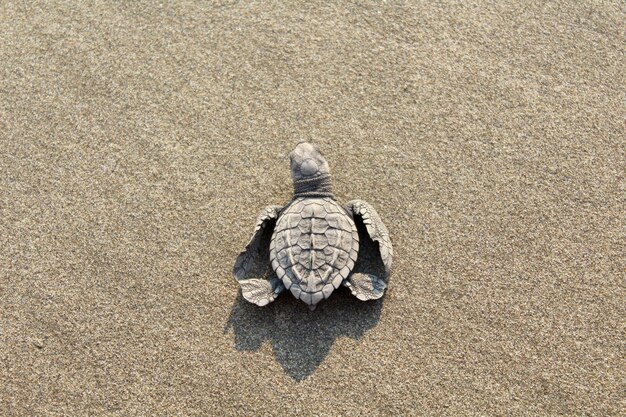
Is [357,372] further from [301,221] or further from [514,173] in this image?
[514,173]

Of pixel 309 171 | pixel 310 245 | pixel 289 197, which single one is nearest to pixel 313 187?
pixel 309 171

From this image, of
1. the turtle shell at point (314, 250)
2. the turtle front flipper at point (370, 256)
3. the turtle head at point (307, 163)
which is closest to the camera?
the turtle shell at point (314, 250)

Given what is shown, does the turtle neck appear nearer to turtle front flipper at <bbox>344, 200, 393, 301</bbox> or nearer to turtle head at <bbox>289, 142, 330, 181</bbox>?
turtle head at <bbox>289, 142, 330, 181</bbox>

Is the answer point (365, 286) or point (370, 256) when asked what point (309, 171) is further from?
point (365, 286)

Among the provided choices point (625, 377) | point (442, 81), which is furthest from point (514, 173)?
point (625, 377)

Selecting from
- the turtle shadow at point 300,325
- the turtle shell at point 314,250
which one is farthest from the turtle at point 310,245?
the turtle shadow at point 300,325

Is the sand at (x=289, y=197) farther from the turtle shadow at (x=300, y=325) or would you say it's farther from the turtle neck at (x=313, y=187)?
the turtle neck at (x=313, y=187)
